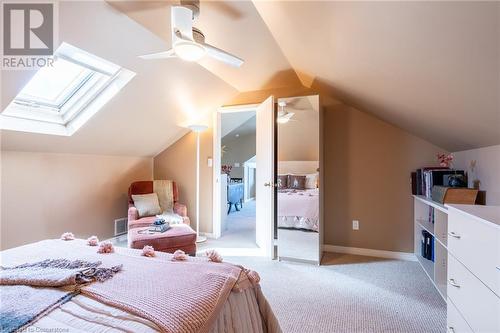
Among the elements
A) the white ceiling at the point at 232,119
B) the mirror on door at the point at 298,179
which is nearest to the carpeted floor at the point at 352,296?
the mirror on door at the point at 298,179

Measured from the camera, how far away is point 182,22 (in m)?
1.59

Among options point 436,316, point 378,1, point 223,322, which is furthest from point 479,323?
point 378,1

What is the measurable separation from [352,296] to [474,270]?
1244 mm

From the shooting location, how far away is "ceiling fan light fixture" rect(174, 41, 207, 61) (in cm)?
170

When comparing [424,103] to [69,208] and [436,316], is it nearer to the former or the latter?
[436,316]

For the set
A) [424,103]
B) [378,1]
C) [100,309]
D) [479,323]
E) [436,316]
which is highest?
[378,1]

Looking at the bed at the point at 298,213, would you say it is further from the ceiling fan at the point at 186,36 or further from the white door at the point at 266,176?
the ceiling fan at the point at 186,36

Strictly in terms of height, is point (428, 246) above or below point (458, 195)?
below

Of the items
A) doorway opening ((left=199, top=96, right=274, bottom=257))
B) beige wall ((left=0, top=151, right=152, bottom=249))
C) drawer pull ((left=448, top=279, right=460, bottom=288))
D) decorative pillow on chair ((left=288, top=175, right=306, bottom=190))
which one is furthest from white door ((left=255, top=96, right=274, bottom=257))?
beige wall ((left=0, top=151, right=152, bottom=249))

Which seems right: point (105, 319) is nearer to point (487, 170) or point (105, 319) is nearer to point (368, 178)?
point (487, 170)

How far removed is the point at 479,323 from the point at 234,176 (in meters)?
7.67

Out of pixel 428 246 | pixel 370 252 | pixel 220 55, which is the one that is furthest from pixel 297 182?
pixel 220 55

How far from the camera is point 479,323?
3.85ft

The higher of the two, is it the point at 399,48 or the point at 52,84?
the point at 52,84
